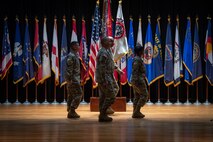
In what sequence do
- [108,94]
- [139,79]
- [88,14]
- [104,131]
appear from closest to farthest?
[104,131] → [108,94] → [139,79] → [88,14]

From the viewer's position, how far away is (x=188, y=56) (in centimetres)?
1258

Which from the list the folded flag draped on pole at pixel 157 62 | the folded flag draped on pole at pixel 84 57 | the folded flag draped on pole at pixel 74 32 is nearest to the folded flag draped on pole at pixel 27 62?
the folded flag draped on pole at pixel 74 32

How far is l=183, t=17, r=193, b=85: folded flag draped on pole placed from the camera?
12539 mm

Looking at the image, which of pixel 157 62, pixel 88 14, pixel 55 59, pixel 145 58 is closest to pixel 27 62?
pixel 55 59

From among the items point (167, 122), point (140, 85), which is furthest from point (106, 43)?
point (167, 122)

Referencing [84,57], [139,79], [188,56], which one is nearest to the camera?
[139,79]

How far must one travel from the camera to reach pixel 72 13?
1325 cm

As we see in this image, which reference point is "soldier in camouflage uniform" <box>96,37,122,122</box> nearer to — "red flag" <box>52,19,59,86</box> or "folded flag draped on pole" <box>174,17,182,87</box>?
"red flag" <box>52,19,59,86</box>

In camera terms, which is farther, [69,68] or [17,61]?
[17,61]

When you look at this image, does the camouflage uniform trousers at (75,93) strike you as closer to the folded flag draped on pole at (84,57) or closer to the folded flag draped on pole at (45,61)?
the folded flag draped on pole at (84,57)

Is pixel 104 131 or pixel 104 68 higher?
pixel 104 68

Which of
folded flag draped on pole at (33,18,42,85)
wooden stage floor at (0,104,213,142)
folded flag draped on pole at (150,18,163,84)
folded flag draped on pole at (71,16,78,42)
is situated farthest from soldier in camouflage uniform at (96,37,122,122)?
folded flag draped on pole at (33,18,42,85)

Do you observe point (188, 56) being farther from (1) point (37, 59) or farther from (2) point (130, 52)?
(1) point (37, 59)

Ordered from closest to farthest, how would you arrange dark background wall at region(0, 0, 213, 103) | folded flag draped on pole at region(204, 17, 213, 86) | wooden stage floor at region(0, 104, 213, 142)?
1. wooden stage floor at region(0, 104, 213, 142)
2. folded flag draped on pole at region(204, 17, 213, 86)
3. dark background wall at region(0, 0, 213, 103)
